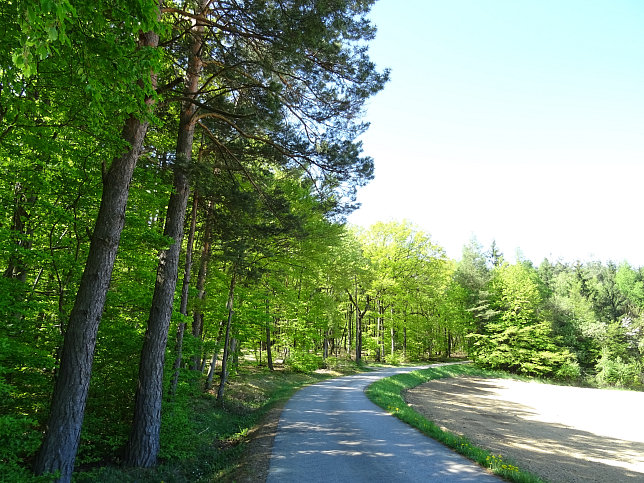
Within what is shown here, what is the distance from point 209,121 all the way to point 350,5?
4997mm

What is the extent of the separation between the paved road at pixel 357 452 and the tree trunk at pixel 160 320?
2.71 metres

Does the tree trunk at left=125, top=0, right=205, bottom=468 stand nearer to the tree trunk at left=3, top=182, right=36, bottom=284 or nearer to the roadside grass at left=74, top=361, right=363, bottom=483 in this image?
the roadside grass at left=74, top=361, right=363, bottom=483

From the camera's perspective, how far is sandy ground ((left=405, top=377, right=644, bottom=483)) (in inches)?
352

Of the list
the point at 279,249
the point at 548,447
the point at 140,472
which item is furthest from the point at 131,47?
the point at 548,447

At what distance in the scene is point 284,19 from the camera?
6.79 m

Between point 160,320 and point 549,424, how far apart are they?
1690 centimetres

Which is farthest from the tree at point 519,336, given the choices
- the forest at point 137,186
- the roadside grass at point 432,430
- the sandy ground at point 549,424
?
the forest at point 137,186

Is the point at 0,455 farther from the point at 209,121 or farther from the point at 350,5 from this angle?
the point at 350,5

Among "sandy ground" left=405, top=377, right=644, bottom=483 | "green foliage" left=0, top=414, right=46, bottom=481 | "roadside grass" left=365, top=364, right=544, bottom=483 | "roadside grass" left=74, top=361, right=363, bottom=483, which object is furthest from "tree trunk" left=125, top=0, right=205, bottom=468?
"sandy ground" left=405, top=377, right=644, bottom=483

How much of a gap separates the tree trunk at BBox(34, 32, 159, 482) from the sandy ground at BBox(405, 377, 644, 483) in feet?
30.7

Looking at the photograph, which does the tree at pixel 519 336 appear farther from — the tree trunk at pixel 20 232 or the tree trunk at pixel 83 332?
the tree trunk at pixel 20 232

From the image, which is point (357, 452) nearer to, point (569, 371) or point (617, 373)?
point (569, 371)

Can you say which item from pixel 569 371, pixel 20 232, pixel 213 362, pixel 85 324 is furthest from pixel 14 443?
pixel 569 371

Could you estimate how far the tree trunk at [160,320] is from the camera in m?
6.97
